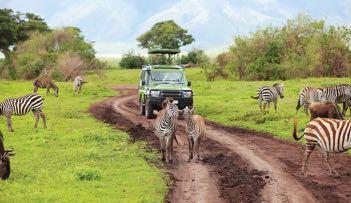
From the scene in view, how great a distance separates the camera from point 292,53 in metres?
57.1

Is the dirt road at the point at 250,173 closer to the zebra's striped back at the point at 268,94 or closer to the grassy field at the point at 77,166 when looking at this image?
the grassy field at the point at 77,166

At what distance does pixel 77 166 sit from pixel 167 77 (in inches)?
519

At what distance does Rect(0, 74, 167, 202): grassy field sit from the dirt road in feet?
2.67

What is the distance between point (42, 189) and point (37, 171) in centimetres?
236

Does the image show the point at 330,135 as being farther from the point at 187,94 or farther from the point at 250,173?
the point at 187,94

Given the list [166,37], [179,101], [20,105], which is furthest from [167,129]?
[166,37]

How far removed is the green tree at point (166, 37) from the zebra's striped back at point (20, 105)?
236 feet

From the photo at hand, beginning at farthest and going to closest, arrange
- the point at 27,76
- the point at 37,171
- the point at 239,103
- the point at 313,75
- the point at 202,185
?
the point at 27,76 < the point at 313,75 < the point at 239,103 < the point at 37,171 < the point at 202,185

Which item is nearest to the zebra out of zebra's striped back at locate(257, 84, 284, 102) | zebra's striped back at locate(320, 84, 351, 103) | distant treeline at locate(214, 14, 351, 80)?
zebra's striped back at locate(320, 84, 351, 103)

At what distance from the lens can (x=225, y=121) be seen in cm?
2681

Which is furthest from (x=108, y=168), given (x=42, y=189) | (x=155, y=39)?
(x=155, y=39)

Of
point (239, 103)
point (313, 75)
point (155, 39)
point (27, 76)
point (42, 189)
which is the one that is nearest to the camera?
point (42, 189)

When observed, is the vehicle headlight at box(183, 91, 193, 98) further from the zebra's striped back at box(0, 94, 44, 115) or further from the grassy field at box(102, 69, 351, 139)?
the zebra's striped back at box(0, 94, 44, 115)

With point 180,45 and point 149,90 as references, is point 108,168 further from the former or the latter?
point 180,45
